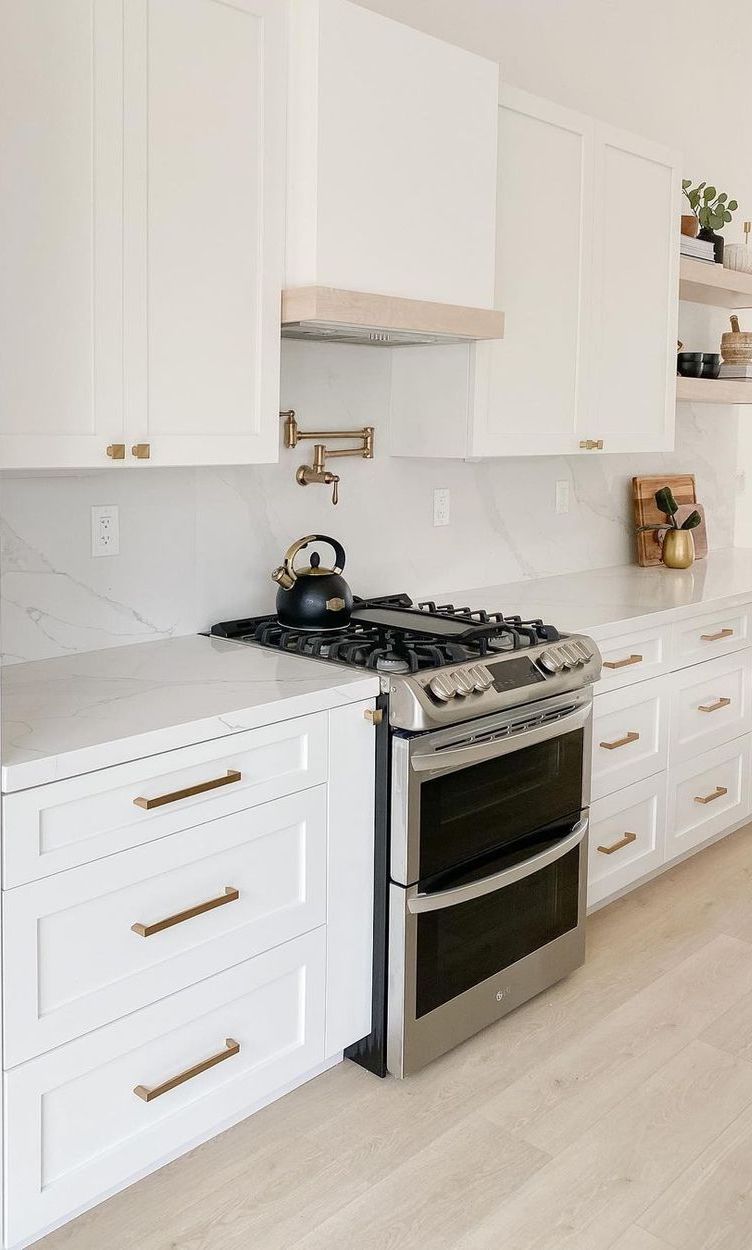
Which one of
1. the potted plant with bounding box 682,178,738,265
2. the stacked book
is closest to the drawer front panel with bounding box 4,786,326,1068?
the stacked book

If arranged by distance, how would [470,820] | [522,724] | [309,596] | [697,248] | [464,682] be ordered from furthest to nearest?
[697,248]
[309,596]
[522,724]
[470,820]
[464,682]

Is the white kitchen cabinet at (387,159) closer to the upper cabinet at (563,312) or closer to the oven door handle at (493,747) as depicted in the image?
the upper cabinet at (563,312)

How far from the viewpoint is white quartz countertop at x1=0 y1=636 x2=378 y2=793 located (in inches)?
73.0

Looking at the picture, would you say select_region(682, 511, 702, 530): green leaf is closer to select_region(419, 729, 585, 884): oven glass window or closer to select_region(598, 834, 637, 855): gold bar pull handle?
select_region(598, 834, 637, 855): gold bar pull handle

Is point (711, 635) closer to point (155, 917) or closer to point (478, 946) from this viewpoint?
point (478, 946)

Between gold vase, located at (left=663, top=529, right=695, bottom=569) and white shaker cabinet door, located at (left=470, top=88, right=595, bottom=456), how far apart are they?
0.98m

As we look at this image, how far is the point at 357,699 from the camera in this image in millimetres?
2322

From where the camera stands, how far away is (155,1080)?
2.06 meters

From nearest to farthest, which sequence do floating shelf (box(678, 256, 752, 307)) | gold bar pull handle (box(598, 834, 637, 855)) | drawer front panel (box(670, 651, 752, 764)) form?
gold bar pull handle (box(598, 834, 637, 855)), drawer front panel (box(670, 651, 752, 764)), floating shelf (box(678, 256, 752, 307))

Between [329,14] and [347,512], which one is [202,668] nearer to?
[347,512]

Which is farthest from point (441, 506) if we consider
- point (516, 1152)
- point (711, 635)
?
point (516, 1152)

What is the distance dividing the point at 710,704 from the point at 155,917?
2.25m

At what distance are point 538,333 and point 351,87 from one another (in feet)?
3.16

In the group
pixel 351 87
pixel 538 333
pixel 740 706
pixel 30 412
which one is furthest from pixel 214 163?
pixel 740 706
